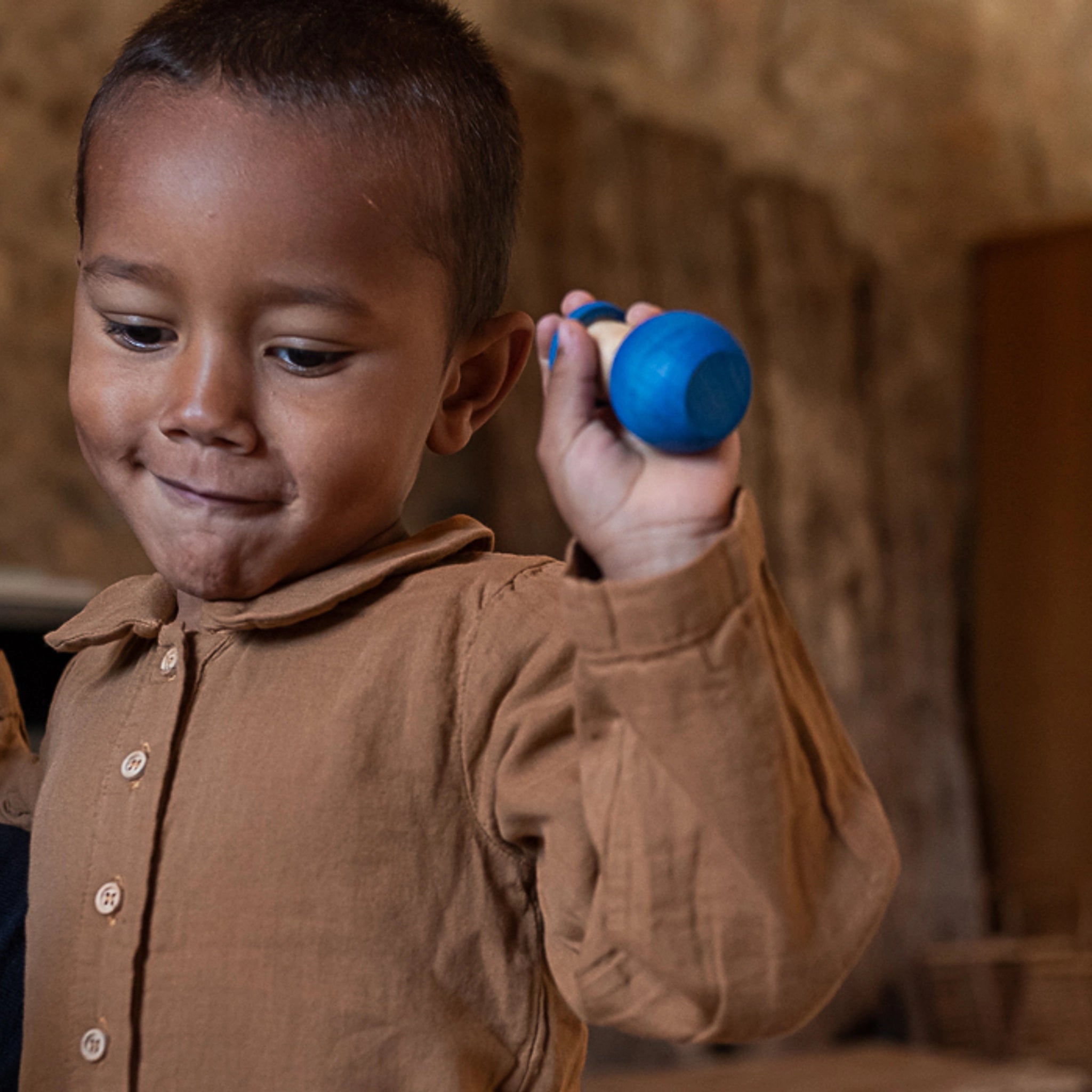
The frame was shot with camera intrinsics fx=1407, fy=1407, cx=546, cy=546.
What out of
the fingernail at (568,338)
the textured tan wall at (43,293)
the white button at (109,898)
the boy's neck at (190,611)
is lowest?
the white button at (109,898)

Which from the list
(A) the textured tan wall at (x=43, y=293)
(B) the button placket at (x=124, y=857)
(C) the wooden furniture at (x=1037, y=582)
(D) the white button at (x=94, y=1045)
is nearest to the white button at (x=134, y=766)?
(B) the button placket at (x=124, y=857)

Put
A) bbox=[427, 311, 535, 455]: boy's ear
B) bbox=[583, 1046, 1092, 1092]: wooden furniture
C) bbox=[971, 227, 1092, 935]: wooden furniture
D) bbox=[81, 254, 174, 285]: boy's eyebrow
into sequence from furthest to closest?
bbox=[971, 227, 1092, 935]: wooden furniture → bbox=[583, 1046, 1092, 1092]: wooden furniture → bbox=[427, 311, 535, 455]: boy's ear → bbox=[81, 254, 174, 285]: boy's eyebrow

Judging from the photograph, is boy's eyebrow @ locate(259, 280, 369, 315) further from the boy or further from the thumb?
the thumb

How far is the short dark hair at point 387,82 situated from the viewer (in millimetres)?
628

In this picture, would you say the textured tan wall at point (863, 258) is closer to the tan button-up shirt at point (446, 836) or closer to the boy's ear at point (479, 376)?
the boy's ear at point (479, 376)

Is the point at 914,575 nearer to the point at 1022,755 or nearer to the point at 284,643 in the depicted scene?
the point at 1022,755

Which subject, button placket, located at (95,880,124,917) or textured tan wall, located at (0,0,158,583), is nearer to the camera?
A: button placket, located at (95,880,124,917)

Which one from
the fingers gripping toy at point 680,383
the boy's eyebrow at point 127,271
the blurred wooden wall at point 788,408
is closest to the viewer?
the fingers gripping toy at point 680,383

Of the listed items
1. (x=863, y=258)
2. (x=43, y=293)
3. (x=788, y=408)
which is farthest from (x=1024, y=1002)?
(x=43, y=293)

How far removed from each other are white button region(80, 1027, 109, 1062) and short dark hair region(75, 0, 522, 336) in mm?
360

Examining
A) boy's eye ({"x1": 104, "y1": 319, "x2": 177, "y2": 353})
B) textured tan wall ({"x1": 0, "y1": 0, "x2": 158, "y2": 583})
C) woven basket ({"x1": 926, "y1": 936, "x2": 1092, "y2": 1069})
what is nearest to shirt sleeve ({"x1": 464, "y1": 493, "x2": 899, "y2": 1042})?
boy's eye ({"x1": 104, "y1": 319, "x2": 177, "y2": 353})

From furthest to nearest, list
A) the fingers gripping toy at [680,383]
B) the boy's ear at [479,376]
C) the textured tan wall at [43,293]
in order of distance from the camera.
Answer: the textured tan wall at [43,293]
the boy's ear at [479,376]
the fingers gripping toy at [680,383]

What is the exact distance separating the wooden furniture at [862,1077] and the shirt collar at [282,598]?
218 centimetres

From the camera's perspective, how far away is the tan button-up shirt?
52 centimetres
